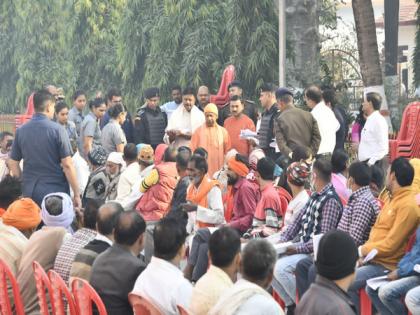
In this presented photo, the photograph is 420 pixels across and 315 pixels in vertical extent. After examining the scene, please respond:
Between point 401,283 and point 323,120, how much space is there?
551 cm

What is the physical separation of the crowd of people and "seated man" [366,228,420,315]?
0.03 feet

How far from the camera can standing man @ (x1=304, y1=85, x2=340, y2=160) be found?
13.7m

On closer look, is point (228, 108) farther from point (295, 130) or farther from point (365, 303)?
point (365, 303)

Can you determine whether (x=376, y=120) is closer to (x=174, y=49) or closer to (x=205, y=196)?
(x=205, y=196)

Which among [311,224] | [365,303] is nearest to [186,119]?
[311,224]

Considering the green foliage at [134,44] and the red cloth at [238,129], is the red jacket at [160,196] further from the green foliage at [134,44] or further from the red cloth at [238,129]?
the green foliage at [134,44]

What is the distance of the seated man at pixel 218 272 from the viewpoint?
662 cm

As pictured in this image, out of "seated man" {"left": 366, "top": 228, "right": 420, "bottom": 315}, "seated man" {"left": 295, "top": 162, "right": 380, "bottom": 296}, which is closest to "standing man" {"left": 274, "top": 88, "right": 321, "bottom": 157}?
"seated man" {"left": 295, "top": 162, "right": 380, "bottom": 296}

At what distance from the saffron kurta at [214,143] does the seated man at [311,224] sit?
4625mm

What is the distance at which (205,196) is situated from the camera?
1102 centimetres

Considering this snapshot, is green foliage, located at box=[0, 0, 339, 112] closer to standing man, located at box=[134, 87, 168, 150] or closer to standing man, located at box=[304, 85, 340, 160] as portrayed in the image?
standing man, located at box=[134, 87, 168, 150]

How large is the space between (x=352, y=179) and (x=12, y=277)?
302 centimetres

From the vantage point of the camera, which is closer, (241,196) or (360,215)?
(360,215)

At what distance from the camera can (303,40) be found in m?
20.1
